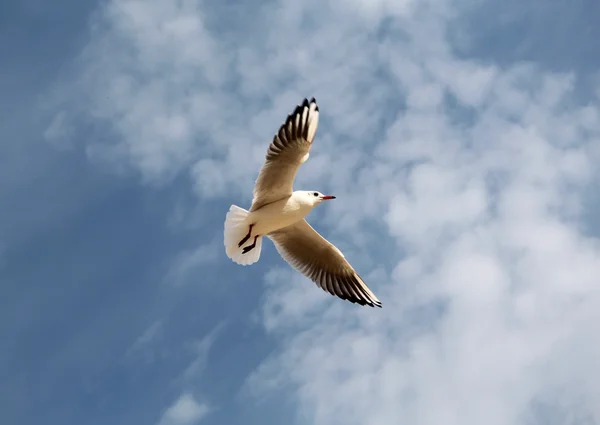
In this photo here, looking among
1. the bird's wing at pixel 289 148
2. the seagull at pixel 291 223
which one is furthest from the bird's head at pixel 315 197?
the bird's wing at pixel 289 148

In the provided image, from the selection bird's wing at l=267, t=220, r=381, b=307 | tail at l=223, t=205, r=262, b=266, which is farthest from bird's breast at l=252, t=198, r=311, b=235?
bird's wing at l=267, t=220, r=381, b=307

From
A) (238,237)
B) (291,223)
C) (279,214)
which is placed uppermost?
(291,223)

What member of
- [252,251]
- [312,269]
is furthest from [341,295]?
[252,251]

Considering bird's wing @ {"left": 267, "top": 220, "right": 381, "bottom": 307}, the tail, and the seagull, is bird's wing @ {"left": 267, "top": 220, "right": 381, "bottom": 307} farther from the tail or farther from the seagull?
the tail

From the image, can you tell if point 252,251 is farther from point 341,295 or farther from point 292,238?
point 341,295

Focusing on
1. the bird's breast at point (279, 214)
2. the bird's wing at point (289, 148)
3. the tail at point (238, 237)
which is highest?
the bird's wing at point (289, 148)

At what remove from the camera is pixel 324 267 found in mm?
11484

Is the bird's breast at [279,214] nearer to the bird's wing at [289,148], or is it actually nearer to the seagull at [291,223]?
the seagull at [291,223]

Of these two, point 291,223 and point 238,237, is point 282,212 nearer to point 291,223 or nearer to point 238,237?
point 291,223

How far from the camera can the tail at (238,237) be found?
411 inches

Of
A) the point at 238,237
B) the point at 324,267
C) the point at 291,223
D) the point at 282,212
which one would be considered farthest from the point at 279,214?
the point at 324,267

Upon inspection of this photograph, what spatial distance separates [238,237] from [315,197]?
1.23 meters

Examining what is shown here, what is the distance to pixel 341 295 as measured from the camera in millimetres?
11438

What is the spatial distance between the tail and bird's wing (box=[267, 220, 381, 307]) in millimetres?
575
